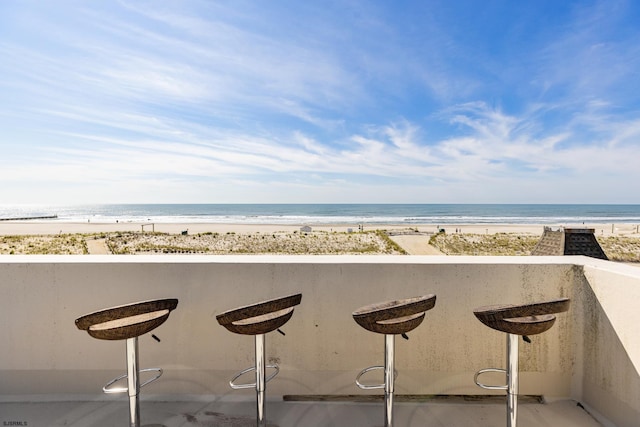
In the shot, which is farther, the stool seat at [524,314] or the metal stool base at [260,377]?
the metal stool base at [260,377]

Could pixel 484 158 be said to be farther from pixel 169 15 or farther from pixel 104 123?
pixel 169 15

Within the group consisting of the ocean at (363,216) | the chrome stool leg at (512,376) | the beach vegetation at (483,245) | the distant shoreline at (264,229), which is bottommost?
the beach vegetation at (483,245)

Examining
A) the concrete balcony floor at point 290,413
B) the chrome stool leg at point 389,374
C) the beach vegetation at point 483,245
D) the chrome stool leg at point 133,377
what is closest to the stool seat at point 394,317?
the chrome stool leg at point 389,374

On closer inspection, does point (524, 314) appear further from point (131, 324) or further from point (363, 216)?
point (363, 216)

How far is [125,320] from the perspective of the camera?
1.39 metres

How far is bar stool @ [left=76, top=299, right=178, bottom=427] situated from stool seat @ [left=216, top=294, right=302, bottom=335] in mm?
375

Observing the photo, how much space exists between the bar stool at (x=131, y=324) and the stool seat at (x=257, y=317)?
14.8 inches

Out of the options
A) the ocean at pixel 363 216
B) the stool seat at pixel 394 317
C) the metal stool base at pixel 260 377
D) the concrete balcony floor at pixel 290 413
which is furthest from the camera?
the ocean at pixel 363 216

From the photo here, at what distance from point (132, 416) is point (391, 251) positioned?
Answer: 14297 millimetres

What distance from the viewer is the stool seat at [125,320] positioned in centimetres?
127

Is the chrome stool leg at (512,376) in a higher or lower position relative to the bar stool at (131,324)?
lower

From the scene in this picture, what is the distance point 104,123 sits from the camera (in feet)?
80.0

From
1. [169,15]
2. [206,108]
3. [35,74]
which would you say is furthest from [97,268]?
[206,108]

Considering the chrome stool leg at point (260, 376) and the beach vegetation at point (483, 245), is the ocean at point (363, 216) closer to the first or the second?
the beach vegetation at point (483, 245)
